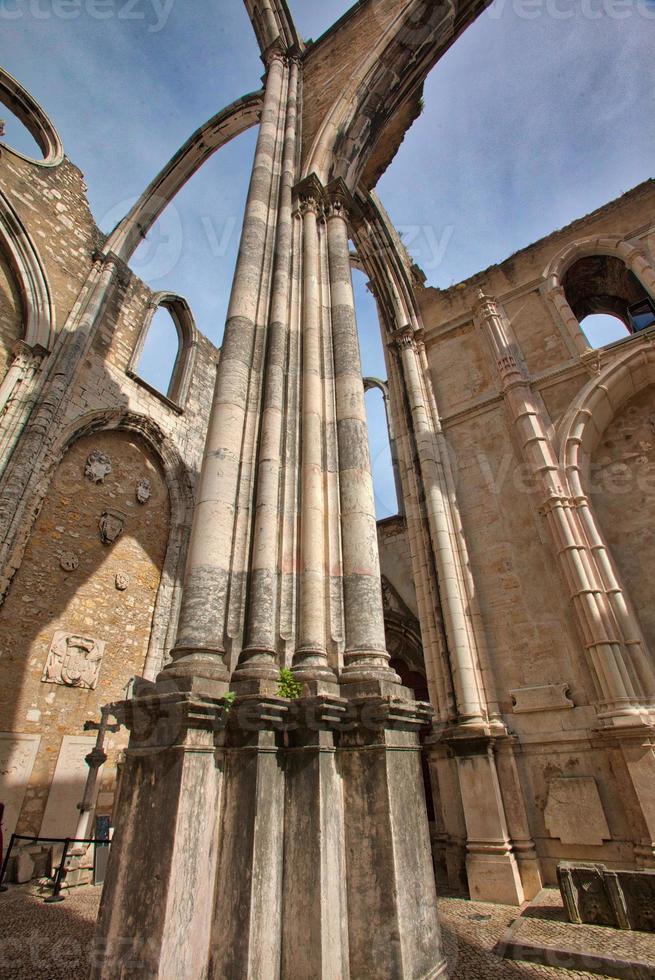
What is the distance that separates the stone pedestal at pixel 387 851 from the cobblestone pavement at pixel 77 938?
80cm

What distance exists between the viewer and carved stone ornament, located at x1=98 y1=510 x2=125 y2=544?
8102mm

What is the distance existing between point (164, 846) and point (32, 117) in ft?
44.4

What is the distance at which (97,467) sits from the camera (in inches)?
328

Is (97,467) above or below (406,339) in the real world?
below

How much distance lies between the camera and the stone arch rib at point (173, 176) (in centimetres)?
952

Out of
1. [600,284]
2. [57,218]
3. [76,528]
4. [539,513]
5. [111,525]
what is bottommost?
[539,513]

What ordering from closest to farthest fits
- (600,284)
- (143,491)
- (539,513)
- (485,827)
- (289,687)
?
1. (289,687)
2. (485,827)
3. (539,513)
4. (600,284)
5. (143,491)

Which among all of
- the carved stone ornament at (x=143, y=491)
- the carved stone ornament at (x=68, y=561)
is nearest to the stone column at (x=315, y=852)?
the carved stone ornament at (x=68, y=561)

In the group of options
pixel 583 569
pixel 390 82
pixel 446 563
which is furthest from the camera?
pixel 390 82

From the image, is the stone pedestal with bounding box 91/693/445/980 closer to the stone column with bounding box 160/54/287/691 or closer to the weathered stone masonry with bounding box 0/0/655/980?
the weathered stone masonry with bounding box 0/0/655/980

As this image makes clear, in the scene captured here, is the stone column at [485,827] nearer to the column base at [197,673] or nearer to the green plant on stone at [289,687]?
the green plant on stone at [289,687]

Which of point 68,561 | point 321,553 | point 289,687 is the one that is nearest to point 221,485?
point 321,553

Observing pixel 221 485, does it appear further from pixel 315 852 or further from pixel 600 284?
pixel 600 284

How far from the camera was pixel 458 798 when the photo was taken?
5.27 metres
